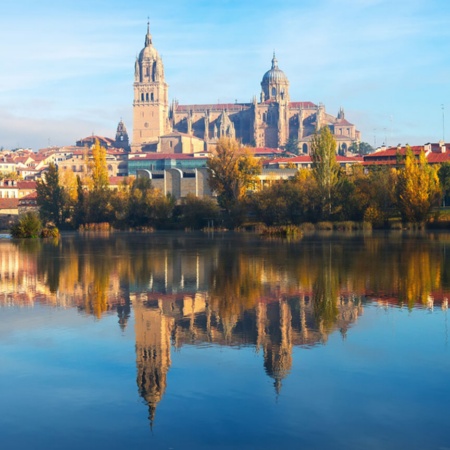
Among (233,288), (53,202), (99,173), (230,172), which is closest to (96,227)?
(53,202)

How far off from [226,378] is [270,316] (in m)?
5.16

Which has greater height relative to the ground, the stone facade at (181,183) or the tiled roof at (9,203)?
the stone facade at (181,183)

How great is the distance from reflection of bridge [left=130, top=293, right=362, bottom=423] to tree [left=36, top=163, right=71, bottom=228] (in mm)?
58122

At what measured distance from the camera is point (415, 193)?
194 ft

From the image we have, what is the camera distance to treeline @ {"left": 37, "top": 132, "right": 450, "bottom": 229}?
61.3 metres

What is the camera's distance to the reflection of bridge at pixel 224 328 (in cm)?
1119

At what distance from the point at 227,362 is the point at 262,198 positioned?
5239 cm

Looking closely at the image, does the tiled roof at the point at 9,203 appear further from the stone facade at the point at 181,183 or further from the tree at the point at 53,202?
the tree at the point at 53,202

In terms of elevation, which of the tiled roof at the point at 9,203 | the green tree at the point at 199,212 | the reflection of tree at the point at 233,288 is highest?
the tiled roof at the point at 9,203

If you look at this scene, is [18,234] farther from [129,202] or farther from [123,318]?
[123,318]

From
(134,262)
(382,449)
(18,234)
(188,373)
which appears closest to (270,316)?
(188,373)

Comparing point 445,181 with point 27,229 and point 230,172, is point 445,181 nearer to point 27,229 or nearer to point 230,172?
point 230,172

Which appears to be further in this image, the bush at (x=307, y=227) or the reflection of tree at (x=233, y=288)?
the bush at (x=307, y=227)

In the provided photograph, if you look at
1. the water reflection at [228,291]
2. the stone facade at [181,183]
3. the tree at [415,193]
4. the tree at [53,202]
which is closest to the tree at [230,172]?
the tree at [415,193]
